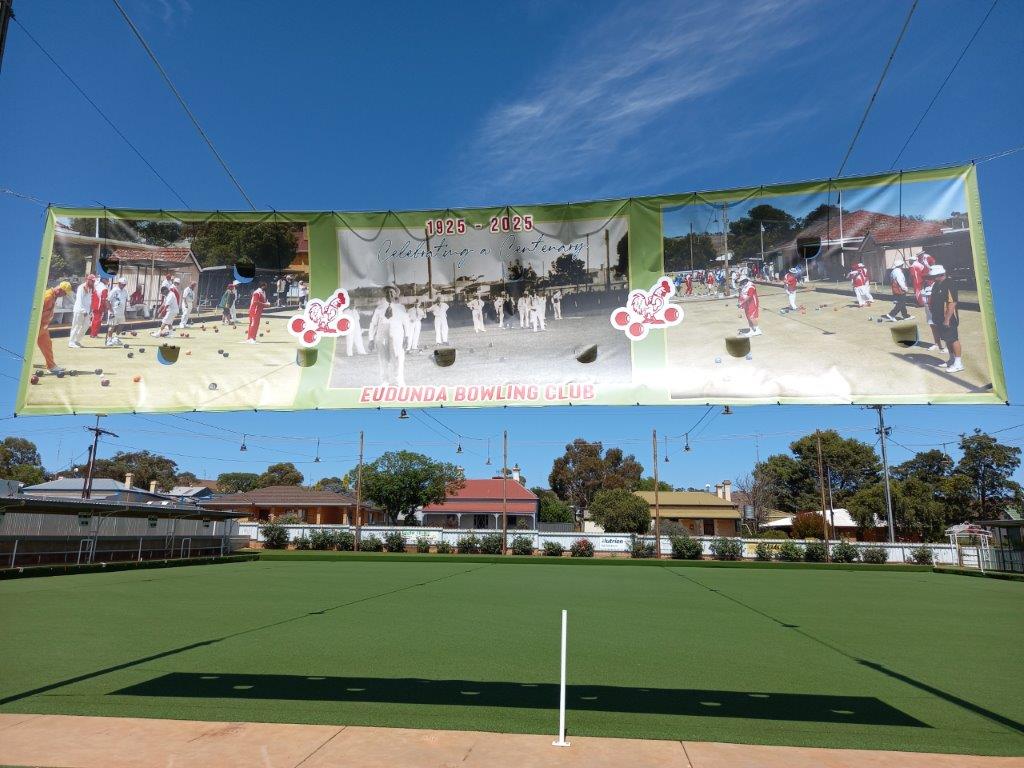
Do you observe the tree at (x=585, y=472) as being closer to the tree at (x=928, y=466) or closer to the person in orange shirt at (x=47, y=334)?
the tree at (x=928, y=466)

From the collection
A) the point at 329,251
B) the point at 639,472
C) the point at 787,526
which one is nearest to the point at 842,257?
the point at 329,251

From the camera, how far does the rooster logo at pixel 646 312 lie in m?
4.73

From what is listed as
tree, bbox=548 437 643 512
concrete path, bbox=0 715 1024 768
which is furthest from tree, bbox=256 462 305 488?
concrete path, bbox=0 715 1024 768

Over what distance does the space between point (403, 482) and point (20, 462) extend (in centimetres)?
6274

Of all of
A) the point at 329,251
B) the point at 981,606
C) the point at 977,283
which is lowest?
the point at 981,606

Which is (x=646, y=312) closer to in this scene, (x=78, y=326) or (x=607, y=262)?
(x=607, y=262)

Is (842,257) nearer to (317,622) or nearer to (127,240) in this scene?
(127,240)

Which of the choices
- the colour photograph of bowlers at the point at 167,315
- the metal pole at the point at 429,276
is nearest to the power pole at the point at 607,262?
the metal pole at the point at 429,276

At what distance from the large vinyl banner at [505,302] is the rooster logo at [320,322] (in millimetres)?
15

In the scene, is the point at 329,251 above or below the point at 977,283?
above

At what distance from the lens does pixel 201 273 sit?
506cm

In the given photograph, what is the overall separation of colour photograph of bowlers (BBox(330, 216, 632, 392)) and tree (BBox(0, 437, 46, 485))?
252ft

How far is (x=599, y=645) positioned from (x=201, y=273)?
7208mm

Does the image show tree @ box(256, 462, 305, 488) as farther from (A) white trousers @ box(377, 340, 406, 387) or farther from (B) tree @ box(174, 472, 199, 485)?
(A) white trousers @ box(377, 340, 406, 387)
